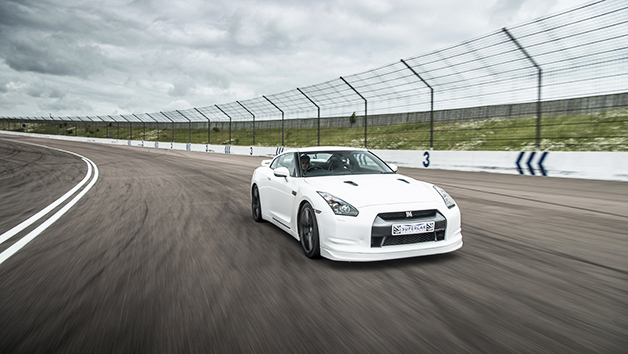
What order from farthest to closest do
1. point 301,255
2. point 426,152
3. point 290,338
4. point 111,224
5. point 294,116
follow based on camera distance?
point 294,116 → point 426,152 → point 111,224 → point 301,255 → point 290,338

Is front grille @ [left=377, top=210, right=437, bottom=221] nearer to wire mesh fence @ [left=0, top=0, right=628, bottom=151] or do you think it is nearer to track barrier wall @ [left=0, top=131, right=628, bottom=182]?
wire mesh fence @ [left=0, top=0, right=628, bottom=151]

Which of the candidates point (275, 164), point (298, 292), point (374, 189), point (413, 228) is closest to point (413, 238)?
point (413, 228)

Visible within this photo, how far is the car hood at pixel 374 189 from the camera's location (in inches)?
157

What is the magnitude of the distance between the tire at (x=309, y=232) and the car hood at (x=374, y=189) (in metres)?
0.28

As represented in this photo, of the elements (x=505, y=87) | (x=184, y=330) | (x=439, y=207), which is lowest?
(x=184, y=330)

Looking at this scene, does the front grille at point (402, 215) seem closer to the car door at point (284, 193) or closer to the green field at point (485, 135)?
the car door at point (284, 193)

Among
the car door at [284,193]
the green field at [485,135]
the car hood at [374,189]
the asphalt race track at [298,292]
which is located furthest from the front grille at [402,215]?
the green field at [485,135]

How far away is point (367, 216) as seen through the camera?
381cm

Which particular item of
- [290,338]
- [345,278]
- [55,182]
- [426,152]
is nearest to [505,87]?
[426,152]

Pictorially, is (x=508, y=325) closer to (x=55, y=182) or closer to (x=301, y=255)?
(x=301, y=255)

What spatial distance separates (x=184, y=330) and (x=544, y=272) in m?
2.98

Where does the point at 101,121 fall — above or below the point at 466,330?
above

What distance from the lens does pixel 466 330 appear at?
254 centimetres

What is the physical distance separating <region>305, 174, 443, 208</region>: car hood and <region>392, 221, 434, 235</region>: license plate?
250 mm
